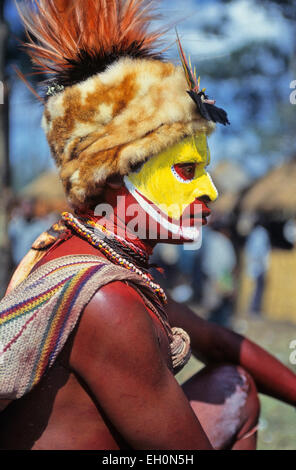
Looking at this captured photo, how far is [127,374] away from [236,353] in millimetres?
1095

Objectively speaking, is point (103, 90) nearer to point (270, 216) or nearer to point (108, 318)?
point (108, 318)

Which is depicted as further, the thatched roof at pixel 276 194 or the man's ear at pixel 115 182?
the thatched roof at pixel 276 194

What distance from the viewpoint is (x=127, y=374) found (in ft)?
5.17

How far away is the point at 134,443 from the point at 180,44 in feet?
4.69

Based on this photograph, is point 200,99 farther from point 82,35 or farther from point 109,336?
point 109,336

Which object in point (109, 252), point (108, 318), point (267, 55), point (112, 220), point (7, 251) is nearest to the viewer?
point (108, 318)

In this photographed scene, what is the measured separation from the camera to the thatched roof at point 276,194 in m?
10.7

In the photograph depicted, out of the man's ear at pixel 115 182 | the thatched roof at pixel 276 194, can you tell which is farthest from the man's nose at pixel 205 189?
the thatched roof at pixel 276 194

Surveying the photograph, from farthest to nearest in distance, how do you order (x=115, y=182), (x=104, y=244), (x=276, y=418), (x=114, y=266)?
(x=276, y=418), (x=115, y=182), (x=104, y=244), (x=114, y=266)

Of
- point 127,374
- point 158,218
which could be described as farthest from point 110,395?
point 158,218

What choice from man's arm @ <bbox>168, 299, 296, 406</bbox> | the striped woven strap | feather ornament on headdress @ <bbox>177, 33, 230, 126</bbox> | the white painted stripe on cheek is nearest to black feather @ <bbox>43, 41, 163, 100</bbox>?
feather ornament on headdress @ <bbox>177, 33, 230, 126</bbox>

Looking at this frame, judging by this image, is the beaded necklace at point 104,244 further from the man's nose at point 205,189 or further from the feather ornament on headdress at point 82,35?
the feather ornament on headdress at point 82,35
